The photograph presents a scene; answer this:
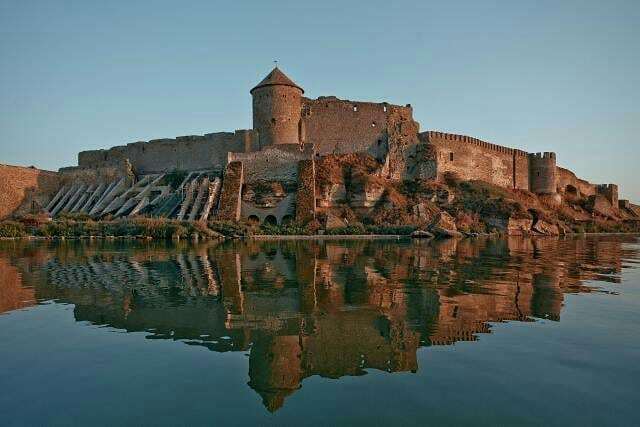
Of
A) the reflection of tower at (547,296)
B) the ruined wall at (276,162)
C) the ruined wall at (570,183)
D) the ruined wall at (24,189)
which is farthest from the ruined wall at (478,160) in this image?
the ruined wall at (24,189)

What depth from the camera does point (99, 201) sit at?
3338 cm

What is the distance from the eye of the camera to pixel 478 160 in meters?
38.1

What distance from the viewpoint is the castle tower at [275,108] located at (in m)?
30.3

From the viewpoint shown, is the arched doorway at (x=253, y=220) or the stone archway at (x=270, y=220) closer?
the arched doorway at (x=253, y=220)

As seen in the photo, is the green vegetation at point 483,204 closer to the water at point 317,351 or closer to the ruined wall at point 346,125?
the ruined wall at point 346,125

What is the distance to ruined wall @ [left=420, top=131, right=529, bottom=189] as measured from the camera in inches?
1393

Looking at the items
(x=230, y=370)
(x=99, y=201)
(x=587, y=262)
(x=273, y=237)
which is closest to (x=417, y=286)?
(x=230, y=370)

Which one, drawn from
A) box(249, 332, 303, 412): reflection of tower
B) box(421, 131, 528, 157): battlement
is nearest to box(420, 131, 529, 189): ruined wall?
box(421, 131, 528, 157): battlement

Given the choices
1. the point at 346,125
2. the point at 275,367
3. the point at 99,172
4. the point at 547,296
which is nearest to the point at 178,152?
the point at 99,172

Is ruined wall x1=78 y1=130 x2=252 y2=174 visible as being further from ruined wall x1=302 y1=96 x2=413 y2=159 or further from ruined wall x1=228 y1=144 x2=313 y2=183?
ruined wall x1=302 y1=96 x2=413 y2=159

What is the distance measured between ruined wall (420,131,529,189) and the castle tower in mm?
9897

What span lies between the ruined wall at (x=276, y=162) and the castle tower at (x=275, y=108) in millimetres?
934

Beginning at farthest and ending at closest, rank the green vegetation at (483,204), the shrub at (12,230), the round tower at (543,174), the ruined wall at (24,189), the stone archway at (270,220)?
the round tower at (543,174), the ruined wall at (24,189), the green vegetation at (483,204), the stone archway at (270,220), the shrub at (12,230)

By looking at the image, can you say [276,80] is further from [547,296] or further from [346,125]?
[547,296]
